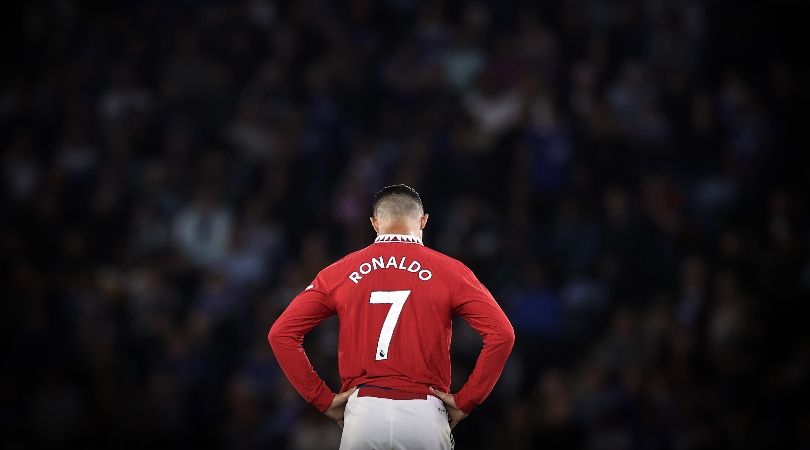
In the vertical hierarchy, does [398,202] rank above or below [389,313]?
above

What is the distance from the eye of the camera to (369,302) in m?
5.02

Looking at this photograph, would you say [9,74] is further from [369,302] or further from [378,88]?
[369,302]

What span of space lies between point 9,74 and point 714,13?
28.7ft

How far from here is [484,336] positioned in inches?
197

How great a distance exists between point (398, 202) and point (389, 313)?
556 mm

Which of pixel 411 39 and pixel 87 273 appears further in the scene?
pixel 411 39

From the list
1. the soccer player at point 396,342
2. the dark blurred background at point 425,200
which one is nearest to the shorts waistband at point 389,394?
the soccer player at point 396,342

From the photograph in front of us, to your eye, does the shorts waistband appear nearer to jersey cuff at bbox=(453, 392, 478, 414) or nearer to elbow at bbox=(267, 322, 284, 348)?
jersey cuff at bbox=(453, 392, 478, 414)

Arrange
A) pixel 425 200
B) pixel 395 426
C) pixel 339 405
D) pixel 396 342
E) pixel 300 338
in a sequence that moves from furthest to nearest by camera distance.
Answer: pixel 425 200 < pixel 300 338 < pixel 339 405 < pixel 396 342 < pixel 395 426

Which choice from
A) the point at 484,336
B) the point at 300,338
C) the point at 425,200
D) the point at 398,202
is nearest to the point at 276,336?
the point at 300,338

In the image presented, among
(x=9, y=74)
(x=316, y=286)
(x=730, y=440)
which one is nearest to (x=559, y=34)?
(x=730, y=440)

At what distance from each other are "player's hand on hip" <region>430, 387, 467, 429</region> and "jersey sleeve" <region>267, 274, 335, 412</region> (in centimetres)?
50

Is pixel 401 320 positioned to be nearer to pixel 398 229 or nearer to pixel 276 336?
pixel 398 229

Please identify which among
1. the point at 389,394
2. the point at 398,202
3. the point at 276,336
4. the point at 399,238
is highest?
the point at 398,202
